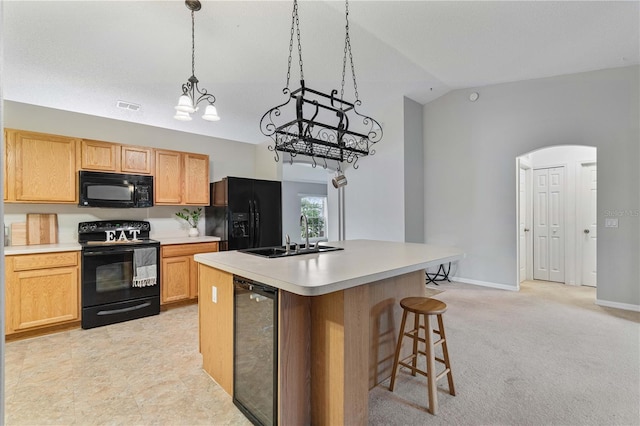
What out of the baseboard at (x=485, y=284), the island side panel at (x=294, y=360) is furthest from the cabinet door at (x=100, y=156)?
the baseboard at (x=485, y=284)

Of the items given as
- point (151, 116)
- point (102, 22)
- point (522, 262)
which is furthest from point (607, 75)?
point (151, 116)

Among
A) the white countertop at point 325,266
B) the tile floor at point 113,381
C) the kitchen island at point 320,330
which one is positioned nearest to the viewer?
the white countertop at point 325,266

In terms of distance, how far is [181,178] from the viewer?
4449 millimetres

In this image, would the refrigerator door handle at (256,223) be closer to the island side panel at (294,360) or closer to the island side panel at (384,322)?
the island side panel at (384,322)

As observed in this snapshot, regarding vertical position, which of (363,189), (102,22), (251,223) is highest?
(102,22)

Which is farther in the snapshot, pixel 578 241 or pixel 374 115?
pixel 374 115

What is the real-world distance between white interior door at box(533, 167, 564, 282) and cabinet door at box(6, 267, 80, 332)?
6.92 m

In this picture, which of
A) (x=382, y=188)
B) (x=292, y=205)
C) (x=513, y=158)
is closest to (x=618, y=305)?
(x=513, y=158)

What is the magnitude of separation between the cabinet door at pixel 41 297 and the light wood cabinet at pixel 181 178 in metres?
1.36

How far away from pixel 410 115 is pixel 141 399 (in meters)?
5.16

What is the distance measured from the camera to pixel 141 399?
7.06ft

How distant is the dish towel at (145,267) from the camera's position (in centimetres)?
364

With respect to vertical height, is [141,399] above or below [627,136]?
below

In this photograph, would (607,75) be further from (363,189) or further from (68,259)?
(68,259)
